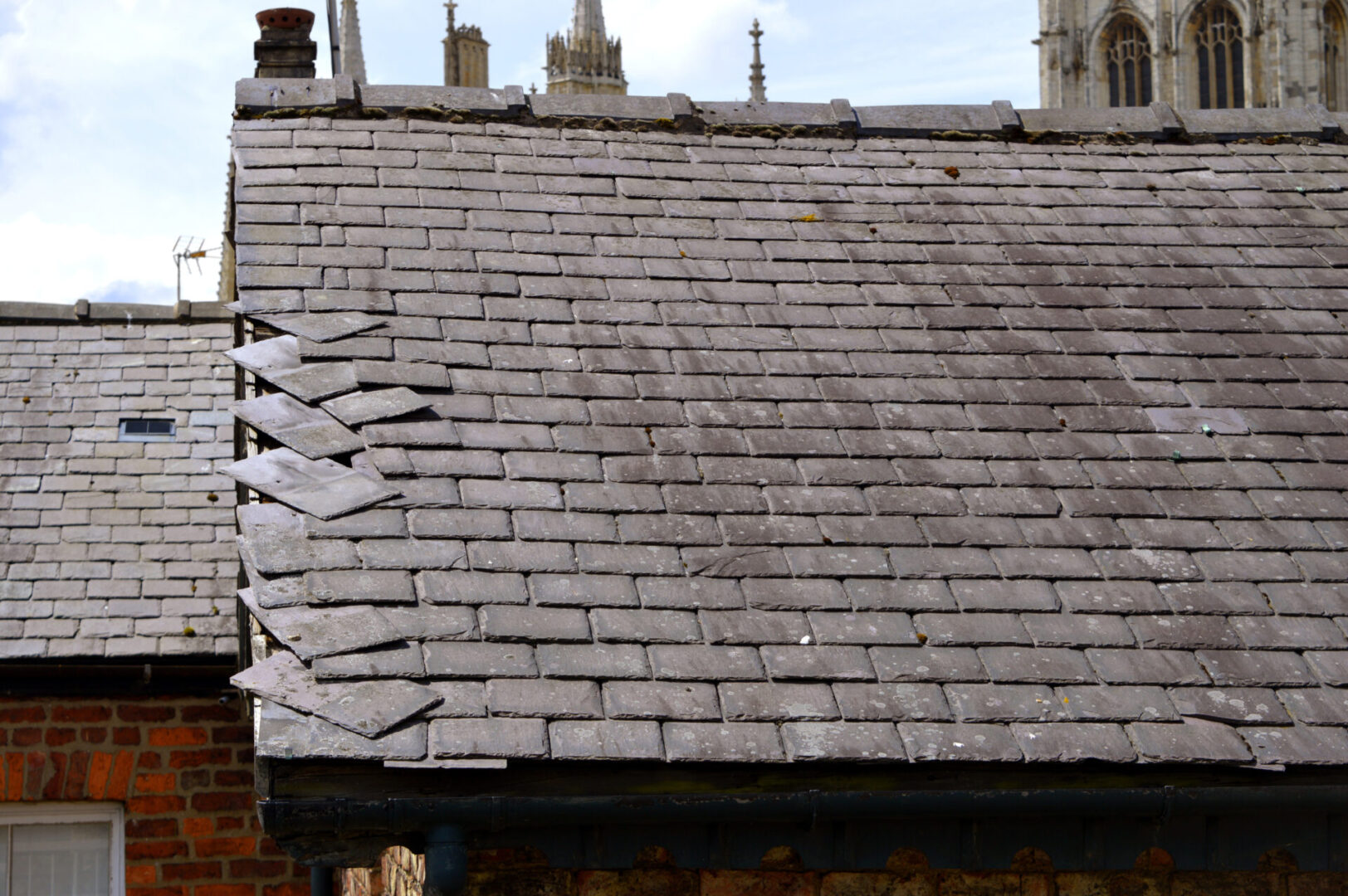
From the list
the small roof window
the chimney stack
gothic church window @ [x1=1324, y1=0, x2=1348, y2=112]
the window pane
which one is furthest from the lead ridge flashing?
gothic church window @ [x1=1324, y1=0, x2=1348, y2=112]

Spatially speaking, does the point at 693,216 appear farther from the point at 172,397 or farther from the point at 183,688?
the point at 172,397

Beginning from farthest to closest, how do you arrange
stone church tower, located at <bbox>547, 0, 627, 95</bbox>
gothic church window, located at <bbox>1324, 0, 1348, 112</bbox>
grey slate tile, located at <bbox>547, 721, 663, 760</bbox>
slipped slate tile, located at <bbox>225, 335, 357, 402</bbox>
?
stone church tower, located at <bbox>547, 0, 627, 95</bbox>
gothic church window, located at <bbox>1324, 0, 1348, 112</bbox>
slipped slate tile, located at <bbox>225, 335, 357, 402</bbox>
grey slate tile, located at <bbox>547, 721, 663, 760</bbox>

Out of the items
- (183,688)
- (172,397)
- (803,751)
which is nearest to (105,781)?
(183,688)

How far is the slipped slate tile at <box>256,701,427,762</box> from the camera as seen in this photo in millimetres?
3846

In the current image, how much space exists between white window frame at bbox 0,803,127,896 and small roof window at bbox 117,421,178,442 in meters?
2.56

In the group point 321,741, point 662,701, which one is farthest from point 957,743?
point 321,741

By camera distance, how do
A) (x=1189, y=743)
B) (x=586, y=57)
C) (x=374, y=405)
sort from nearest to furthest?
(x=1189, y=743), (x=374, y=405), (x=586, y=57)

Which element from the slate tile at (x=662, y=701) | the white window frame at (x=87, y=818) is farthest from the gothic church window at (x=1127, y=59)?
the slate tile at (x=662, y=701)

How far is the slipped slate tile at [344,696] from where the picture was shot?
3.96 metres

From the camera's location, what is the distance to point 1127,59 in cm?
6662

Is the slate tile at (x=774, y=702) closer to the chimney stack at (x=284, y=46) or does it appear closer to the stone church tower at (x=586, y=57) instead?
the chimney stack at (x=284, y=46)

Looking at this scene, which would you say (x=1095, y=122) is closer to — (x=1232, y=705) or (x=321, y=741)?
(x=1232, y=705)

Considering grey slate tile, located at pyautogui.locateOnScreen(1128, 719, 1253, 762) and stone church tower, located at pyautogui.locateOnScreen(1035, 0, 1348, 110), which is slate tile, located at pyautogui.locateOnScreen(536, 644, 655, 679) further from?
stone church tower, located at pyautogui.locateOnScreen(1035, 0, 1348, 110)

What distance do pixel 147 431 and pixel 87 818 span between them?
2.75m
